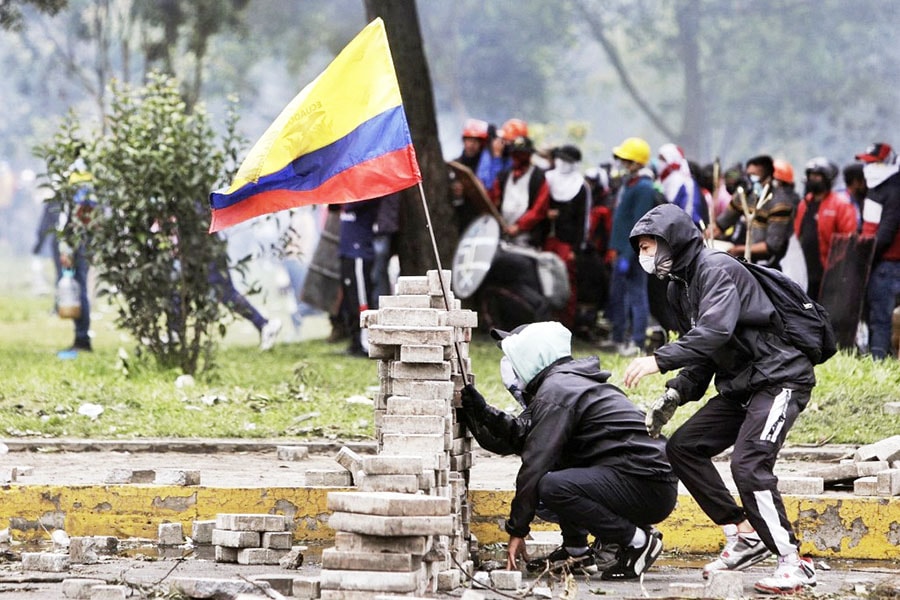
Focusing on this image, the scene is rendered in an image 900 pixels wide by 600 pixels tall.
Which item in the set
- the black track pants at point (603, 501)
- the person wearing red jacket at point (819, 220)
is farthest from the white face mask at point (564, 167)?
the black track pants at point (603, 501)

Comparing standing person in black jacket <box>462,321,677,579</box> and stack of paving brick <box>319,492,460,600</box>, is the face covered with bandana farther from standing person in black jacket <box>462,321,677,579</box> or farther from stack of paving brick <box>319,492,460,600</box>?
stack of paving brick <box>319,492,460,600</box>

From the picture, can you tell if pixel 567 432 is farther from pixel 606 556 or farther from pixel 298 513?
pixel 298 513

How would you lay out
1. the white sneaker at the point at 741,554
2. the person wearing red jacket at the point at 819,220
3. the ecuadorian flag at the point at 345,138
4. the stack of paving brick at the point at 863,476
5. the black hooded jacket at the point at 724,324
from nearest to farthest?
the black hooded jacket at the point at 724,324, the white sneaker at the point at 741,554, the ecuadorian flag at the point at 345,138, the stack of paving brick at the point at 863,476, the person wearing red jacket at the point at 819,220

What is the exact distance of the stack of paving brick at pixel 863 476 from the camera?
8.58 metres

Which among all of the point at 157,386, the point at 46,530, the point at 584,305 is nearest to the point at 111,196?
the point at 157,386

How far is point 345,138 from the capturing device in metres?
8.20

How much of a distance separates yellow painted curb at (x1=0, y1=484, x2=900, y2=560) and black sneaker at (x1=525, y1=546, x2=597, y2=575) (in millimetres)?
752

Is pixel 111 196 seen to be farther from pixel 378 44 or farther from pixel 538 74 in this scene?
pixel 538 74

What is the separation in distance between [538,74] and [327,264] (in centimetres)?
3724

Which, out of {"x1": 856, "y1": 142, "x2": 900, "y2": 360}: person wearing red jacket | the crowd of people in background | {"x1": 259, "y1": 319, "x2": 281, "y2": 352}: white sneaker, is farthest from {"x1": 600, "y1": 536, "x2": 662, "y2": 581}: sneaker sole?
{"x1": 259, "y1": 319, "x2": 281, "y2": 352}: white sneaker

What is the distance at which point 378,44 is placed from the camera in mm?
8195

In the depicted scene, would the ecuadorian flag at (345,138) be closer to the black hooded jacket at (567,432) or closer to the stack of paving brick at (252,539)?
the black hooded jacket at (567,432)

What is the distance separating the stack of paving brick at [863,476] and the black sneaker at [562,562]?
4.47 ft

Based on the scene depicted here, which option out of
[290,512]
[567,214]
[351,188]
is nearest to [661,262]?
[351,188]
